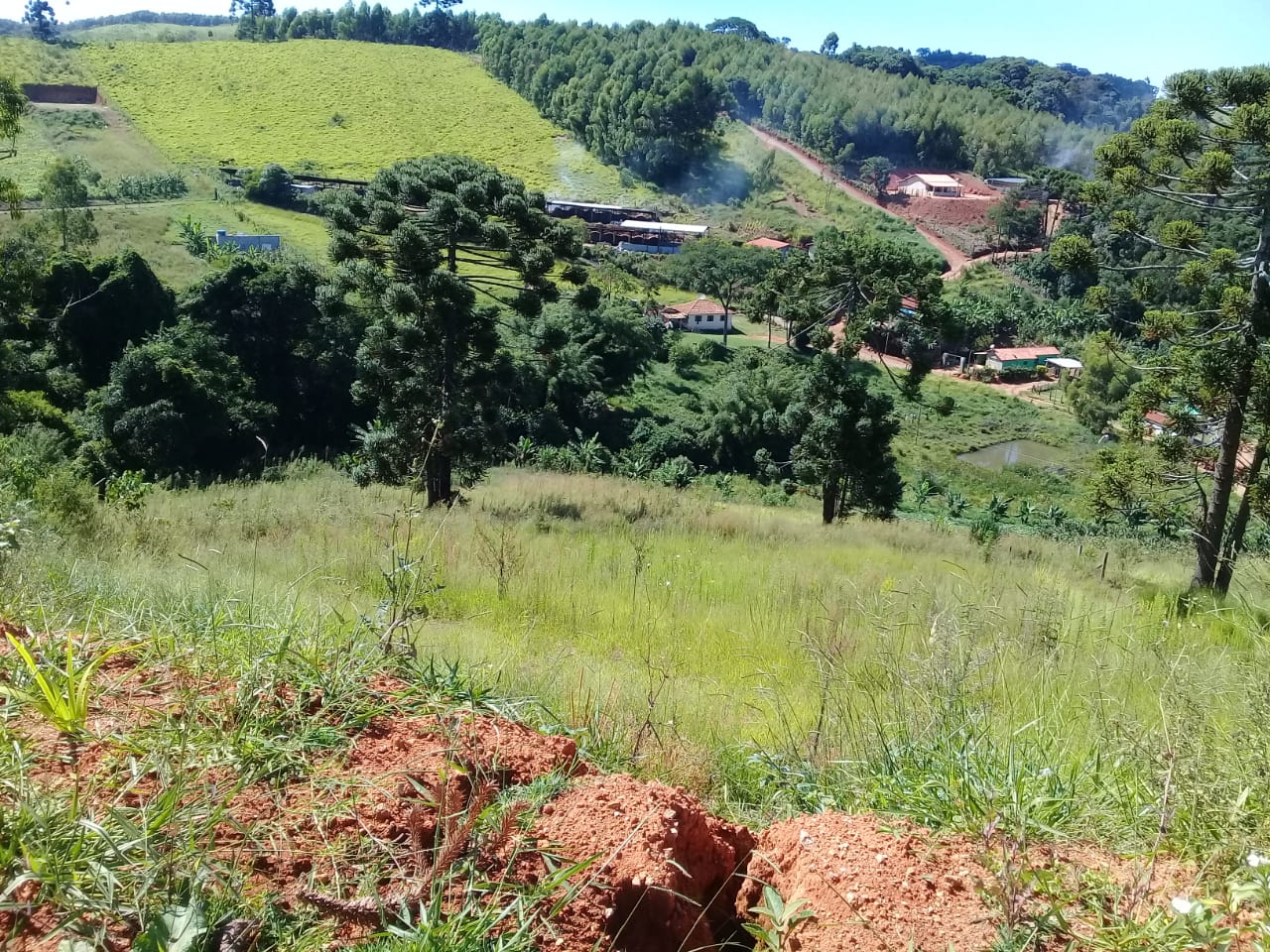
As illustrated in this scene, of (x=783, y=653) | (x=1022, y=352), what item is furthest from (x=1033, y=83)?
(x=783, y=653)

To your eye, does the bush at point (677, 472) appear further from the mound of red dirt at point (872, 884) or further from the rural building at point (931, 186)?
the rural building at point (931, 186)

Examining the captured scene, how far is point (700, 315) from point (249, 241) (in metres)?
25.2

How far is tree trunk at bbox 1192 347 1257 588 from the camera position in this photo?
905 centimetres

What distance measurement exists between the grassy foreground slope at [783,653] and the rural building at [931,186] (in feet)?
285

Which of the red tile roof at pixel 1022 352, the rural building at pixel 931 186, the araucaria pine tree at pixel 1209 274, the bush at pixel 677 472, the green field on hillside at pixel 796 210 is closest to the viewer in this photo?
the araucaria pine tree at pixel 1209 274

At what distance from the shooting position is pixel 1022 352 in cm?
5331

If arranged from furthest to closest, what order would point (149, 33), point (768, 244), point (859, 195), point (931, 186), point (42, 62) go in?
1. point (149, 33)
2. point (859, 195)
3. point (931, 186)
4. point (42, 62)
5. point (768, 244)

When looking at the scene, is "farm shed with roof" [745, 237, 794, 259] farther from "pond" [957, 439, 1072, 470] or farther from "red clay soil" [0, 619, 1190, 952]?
"red clay soil" [0, 619, 1190, 952]

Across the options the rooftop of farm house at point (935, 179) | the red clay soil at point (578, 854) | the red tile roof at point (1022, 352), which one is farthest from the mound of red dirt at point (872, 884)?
the rooftop of farm house at point (935, 179)

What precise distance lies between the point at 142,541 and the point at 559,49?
114 metres

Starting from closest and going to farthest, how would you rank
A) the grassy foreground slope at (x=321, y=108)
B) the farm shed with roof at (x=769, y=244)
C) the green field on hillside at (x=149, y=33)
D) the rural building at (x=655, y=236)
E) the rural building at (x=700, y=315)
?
the rural building at (x=700, y=315)
the farm shed with roof at (x=769, y=244)
the rural building at (x=655, y=236)
the grassy foreground slope at (x=321, y=108)
the green field on hillside at (x=149, y=33)

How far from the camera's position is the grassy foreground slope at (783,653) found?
231 cm

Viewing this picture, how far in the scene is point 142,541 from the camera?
281 inches

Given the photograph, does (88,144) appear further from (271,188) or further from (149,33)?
(149,33)
